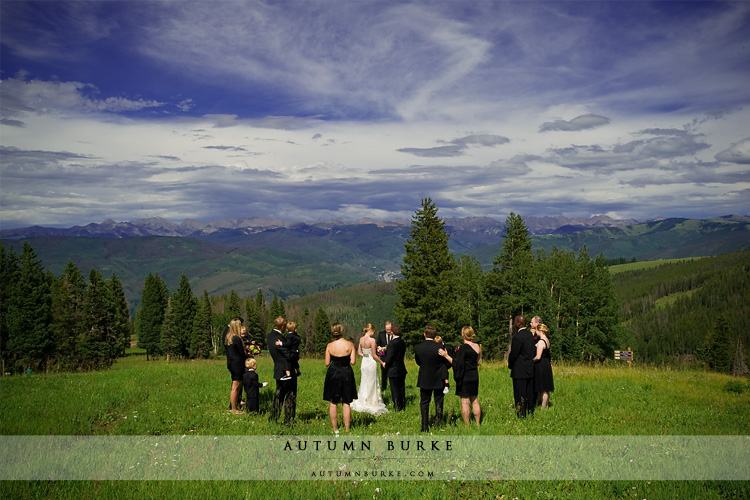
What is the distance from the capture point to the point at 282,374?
1022 cm

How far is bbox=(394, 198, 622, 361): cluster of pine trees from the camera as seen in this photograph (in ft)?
110

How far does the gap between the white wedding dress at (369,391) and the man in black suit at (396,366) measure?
1.37ft

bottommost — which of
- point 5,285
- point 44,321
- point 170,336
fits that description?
point 170,336

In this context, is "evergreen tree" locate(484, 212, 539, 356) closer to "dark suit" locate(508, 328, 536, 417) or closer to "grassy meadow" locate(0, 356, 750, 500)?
"grassy meadow" locate(0, 356, 750, 500)

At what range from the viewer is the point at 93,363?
4494cm

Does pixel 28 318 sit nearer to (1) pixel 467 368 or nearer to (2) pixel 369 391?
Answer: (2) pixel 369 391

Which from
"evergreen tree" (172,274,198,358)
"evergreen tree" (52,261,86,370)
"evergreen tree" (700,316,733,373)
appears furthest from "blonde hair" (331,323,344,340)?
"evergreen tree" (700,316,733,373)

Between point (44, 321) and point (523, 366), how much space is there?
1843 inches

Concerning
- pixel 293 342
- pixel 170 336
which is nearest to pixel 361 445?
pixel 293 342

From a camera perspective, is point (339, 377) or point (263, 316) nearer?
point (339, 377)

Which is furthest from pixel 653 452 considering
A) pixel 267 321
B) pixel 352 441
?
pixel 267 321

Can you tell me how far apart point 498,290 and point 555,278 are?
5603mm

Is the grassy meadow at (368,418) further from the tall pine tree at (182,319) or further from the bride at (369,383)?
the tall pine tree at (182,319)

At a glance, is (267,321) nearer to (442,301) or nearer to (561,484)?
(442,301)
